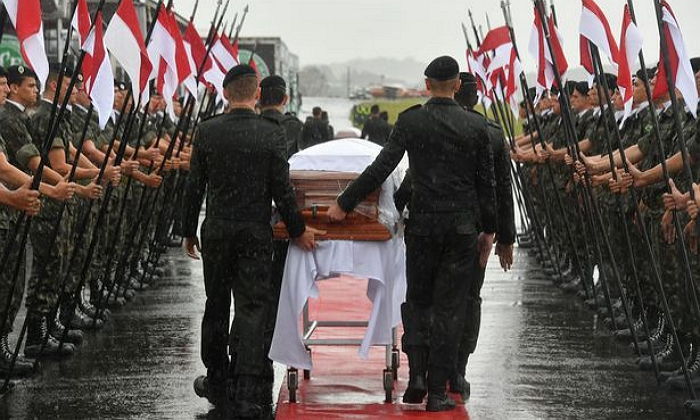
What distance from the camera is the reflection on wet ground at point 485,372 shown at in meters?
8.97

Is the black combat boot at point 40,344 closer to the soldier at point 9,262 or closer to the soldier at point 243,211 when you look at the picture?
the soldier at point 9,262

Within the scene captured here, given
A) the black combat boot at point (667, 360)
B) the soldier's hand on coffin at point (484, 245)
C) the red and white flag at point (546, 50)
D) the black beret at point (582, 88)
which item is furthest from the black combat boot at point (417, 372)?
the black beret at point (582, 88)

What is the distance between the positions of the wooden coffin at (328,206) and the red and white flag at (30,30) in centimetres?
166

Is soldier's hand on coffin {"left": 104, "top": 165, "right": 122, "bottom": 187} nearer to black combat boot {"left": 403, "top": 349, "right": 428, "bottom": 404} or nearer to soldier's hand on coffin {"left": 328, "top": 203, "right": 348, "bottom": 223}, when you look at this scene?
soldier's hand on coffin {"left": 328, "top": 203, "right": 348, "bottom": 223}

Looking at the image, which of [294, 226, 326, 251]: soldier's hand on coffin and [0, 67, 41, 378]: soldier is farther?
[0, 67, 41, 378]: soldier

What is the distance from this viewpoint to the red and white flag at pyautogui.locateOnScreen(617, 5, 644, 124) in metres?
9.98

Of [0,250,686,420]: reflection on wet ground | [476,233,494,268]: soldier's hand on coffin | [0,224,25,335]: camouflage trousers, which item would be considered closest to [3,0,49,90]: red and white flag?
[0,224,25,335]: camouflage trousers

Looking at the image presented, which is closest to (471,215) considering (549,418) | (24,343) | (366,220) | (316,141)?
(366,220)

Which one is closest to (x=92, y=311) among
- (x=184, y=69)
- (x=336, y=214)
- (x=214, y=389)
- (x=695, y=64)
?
(x=184, y=69)

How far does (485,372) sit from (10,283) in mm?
3243

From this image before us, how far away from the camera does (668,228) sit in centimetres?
989

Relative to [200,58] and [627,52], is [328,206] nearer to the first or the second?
[627,52]

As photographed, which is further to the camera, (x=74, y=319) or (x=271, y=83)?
(x=74, y=319)

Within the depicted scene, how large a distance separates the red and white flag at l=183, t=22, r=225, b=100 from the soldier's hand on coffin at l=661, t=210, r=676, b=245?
588 cm
